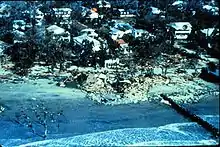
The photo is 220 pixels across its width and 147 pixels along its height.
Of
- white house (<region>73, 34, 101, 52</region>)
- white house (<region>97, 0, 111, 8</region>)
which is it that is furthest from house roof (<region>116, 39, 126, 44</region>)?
white house (<region>97, 0, 111, 8</region>)

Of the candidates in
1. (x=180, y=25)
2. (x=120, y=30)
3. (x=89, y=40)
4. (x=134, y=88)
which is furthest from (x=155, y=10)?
(x=134, y=88)

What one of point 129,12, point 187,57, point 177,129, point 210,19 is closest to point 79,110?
point 177,129

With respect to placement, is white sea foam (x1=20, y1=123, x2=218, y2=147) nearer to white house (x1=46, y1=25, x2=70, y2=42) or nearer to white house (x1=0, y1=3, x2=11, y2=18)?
white house (x1=46, y1=25, x2=70, y2=42)

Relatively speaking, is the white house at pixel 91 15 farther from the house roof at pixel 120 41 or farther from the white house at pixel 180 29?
the house roof at pixel 120 41

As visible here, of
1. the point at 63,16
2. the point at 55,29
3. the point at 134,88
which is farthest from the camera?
the point at 63,16

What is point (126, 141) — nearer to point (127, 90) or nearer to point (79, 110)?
point (79, 110)

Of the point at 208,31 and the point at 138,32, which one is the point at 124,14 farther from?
the point at 208,31
